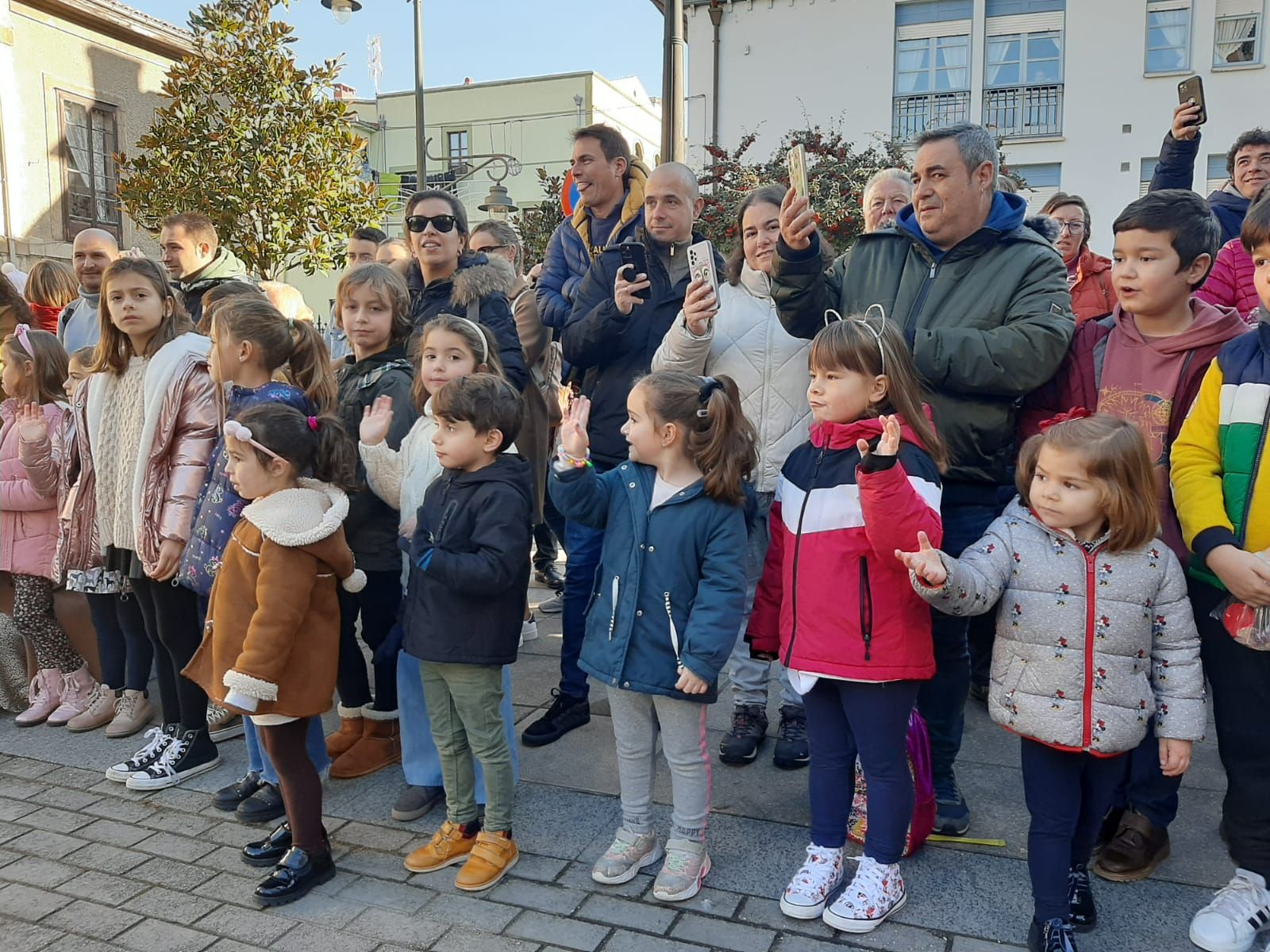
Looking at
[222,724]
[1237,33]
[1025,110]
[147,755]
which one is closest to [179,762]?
[147,755]

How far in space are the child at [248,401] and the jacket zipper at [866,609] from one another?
1969 mm

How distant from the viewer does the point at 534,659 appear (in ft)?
16.6

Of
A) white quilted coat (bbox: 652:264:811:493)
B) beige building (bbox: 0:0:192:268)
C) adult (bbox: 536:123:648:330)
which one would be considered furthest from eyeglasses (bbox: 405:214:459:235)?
beige building (bbox: 0:0:192:268)

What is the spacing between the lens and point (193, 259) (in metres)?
5.18

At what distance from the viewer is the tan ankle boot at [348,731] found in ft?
12.8

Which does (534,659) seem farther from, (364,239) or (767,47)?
(767,47)

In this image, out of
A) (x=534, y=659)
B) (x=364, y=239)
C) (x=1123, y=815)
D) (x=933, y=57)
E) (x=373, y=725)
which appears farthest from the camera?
(x=933, y=57)

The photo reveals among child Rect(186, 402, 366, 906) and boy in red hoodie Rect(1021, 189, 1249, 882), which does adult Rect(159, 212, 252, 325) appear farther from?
boy in red hoodie Rect(1021, 189, 1249, 882)

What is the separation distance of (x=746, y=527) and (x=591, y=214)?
204cm

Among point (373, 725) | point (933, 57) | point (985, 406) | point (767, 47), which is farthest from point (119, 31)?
point (985, 406)

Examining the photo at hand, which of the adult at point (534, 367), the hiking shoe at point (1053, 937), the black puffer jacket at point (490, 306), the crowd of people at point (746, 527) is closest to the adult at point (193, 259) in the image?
the crowd of people at point (746, 527)

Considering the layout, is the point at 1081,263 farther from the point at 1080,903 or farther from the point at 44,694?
the point at 44,694

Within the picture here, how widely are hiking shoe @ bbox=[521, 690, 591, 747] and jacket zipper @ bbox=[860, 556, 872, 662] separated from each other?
1.75m

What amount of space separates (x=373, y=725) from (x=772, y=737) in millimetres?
1651
